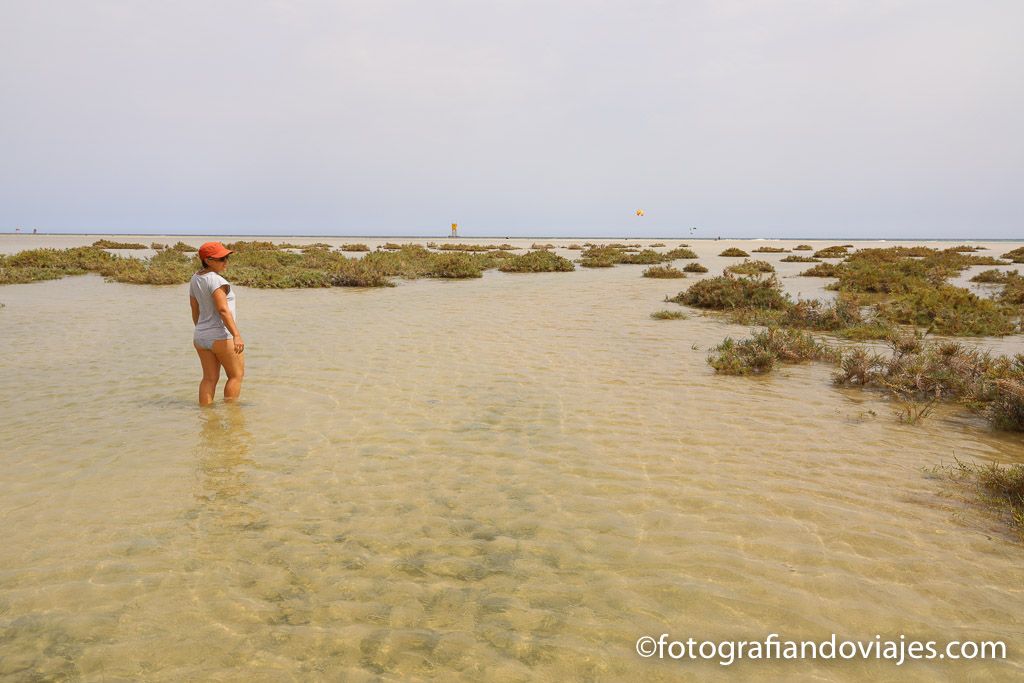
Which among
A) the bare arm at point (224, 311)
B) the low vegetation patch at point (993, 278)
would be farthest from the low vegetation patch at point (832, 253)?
the bare arm at point (224, 311)

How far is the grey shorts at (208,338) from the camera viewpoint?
6.88 m

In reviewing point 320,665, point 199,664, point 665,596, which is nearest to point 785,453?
point 665,596

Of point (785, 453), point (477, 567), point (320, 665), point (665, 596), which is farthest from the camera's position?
point (785, 453)

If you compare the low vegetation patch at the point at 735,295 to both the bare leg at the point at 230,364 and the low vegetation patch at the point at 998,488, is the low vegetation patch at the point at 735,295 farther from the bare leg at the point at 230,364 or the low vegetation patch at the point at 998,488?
the bare leg at the point at 230,364

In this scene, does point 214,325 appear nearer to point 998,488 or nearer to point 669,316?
point 998,488

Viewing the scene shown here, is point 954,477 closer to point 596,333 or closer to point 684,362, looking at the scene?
point 684,362

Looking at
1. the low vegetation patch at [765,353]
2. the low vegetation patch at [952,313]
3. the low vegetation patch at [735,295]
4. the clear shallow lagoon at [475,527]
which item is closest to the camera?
the clear shallow lagoon at [475,527]

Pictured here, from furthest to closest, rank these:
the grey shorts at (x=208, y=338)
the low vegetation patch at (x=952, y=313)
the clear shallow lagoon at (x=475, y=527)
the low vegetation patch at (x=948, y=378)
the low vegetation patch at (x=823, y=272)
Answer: the low vegetation patch at (x=823, y=272) < the low vegetation patch at (x=952, y=313) < the grey shorts at (x=208, y=338) < the low vegetation patch at (x=948, y=378) < the clear shallow lagoon at (x=475, y=527)

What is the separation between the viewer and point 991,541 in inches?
151

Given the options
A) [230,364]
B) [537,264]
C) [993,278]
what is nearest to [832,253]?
[993,278]

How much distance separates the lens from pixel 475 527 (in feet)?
13.4

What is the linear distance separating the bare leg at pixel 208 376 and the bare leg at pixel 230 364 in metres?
0.09

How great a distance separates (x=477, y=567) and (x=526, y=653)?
2.71 ft

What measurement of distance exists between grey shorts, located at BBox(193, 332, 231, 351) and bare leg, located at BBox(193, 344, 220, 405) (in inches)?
3.1
